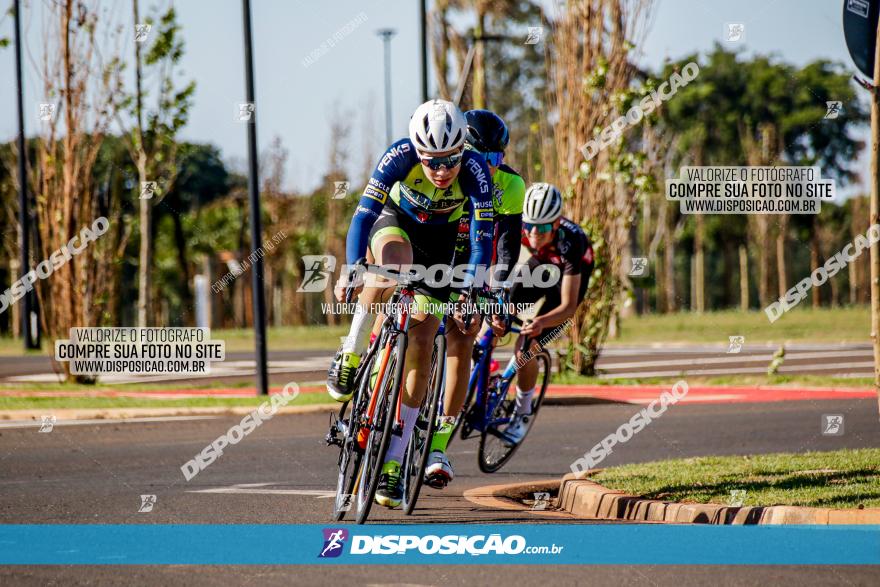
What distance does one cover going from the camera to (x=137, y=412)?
13.6 m

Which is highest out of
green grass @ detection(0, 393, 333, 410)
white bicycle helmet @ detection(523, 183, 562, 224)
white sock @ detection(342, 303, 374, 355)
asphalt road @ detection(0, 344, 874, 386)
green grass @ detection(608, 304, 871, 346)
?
white bicycle helmet @ detection(523, 183, 562, 224)

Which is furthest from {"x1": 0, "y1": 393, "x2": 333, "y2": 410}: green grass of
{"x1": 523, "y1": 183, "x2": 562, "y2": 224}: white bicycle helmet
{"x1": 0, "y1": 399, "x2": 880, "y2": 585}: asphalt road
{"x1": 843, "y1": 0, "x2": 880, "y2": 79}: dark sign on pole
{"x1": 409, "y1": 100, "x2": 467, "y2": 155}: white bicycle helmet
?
{"x1": 843, "y1": 0, "x2": 880, "y2": 79}: dark sign on pole

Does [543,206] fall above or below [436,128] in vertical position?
below

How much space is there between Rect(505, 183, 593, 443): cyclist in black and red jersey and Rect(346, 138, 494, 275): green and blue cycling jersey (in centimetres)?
205

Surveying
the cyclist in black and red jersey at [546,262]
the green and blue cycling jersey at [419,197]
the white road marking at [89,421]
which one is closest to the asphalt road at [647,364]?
the white road marking at [89,421]

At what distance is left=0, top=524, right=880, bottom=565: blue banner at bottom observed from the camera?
5.60 meters

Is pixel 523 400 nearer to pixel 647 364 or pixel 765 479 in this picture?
pixel 765 479

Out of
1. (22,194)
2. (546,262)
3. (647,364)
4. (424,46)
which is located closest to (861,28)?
(546,262)

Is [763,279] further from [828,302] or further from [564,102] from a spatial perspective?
[564,102]

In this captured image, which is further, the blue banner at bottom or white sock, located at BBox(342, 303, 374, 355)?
white sock, located at BBox(342, 303, 374, 355)

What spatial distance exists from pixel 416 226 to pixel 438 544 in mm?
2141

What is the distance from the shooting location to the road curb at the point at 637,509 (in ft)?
20.5

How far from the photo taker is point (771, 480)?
764cm

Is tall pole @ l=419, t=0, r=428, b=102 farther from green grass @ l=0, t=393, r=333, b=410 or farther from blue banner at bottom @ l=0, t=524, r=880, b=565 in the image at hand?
blue banner at bottom @ l=0, t=524, r=880, b=565
